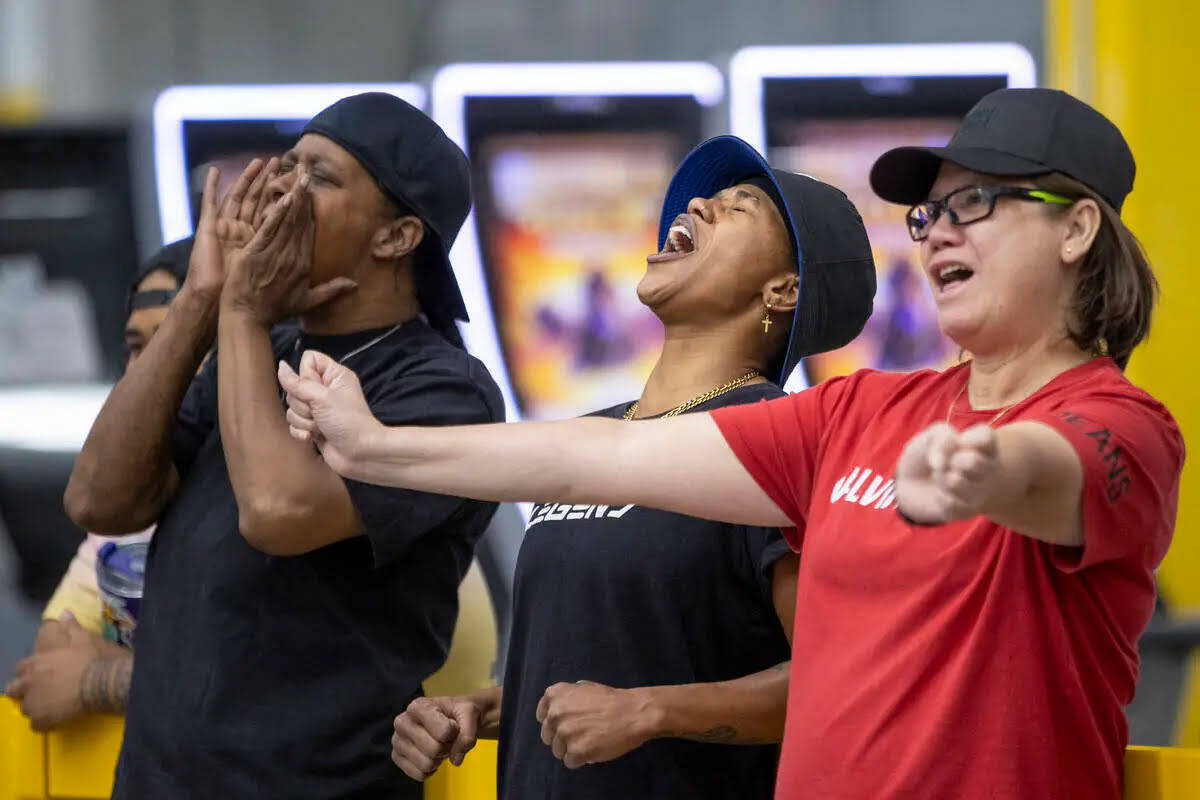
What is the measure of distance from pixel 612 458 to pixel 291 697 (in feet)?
1.95

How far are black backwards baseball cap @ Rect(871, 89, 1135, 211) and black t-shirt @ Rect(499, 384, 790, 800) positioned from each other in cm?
45

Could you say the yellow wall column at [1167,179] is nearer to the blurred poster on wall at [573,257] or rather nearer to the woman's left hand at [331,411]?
the blurred poster on wall at [573,257]

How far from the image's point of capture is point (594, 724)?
58.5 inches

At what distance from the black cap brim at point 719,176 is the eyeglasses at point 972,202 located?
34 cm

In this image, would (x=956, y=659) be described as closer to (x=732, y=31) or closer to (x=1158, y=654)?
(x=1158, y=654)

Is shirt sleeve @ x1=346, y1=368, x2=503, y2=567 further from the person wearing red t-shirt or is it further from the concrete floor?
the concrete floor

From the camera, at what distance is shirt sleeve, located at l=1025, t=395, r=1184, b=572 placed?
1.19 meters

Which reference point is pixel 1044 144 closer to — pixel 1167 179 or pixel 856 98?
pixel 1167 179

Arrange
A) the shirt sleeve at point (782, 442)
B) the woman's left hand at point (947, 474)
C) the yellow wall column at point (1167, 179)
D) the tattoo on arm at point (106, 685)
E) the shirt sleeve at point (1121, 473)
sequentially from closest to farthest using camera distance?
the woman's left hand at point (947, 474) < the shirt sleeve at point (1121, 473) < the shirt sleeve at point (782, 442) < the tattoo on arm at point (106, 685) < the yellow wall column at point (1167, 179)

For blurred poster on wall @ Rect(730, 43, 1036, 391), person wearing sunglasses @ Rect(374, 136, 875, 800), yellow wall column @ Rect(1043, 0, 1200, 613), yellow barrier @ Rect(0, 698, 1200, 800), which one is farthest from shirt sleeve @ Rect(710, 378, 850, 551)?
blurred poster on wall @ Rect(730, 43, 1036, 391)

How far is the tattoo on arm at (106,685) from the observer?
2.18 m

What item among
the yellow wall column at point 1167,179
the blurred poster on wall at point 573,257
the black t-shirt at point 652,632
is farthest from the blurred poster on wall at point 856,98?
the black t-shirt at point 652,632

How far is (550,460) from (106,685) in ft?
3.48

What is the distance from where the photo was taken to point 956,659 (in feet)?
4.15
